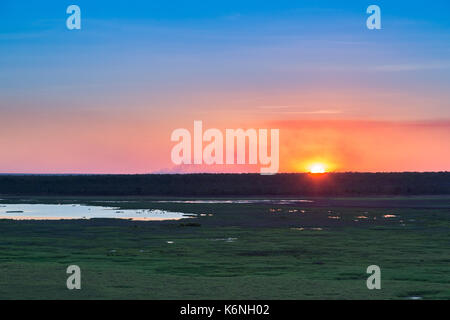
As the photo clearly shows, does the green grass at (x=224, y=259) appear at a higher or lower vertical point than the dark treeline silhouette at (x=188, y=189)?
lower

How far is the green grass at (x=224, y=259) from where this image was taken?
18.7 metres

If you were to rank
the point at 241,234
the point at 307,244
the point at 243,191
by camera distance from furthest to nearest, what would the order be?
the point at 243,191
the point at 241,234
the point at 307,244

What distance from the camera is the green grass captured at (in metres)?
18.7

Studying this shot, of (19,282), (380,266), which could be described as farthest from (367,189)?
(19,282)

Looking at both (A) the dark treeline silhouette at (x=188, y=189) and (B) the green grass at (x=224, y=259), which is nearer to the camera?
(B) the green grass at (x=224, y=259)

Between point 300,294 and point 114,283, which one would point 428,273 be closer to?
point 300,294

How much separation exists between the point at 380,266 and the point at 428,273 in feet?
Result: 6.73

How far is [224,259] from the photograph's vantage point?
25.7m

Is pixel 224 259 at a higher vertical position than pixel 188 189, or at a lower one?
lower

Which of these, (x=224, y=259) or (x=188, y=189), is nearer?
(x=224, y=259)

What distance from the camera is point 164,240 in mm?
32938

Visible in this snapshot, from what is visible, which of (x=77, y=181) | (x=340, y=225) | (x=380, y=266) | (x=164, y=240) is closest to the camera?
(x=380, y=266)
